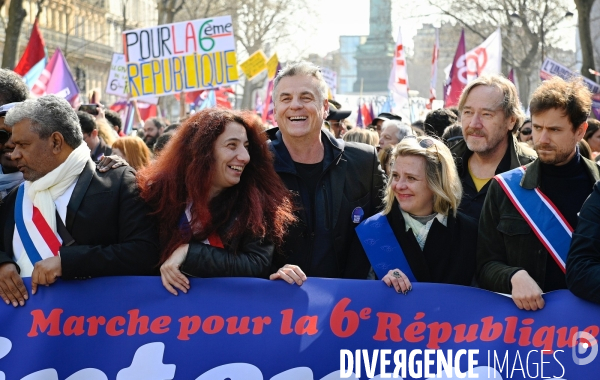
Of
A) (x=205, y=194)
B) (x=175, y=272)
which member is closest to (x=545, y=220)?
(x=205, y=194)

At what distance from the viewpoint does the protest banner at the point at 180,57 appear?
12.5 metres

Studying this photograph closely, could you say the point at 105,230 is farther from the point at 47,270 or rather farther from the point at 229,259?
the point at 229,259

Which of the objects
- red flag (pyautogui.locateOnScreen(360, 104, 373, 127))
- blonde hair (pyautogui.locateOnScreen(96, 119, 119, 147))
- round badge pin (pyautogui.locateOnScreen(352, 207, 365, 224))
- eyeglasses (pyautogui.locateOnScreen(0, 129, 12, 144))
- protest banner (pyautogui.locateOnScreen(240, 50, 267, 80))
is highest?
protest banner (pyautogui.locateOnScreen(240, 50, 267, 80))

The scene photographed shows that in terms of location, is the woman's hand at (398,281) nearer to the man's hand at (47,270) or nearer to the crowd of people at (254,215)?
the crowd of people at (254,215)

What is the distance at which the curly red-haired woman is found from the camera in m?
3.72

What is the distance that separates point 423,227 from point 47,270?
71.0 inches

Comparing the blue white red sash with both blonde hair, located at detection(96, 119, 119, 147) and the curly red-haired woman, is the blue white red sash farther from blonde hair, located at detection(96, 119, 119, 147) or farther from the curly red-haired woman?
blonde hair, located at detection(96, 119, 119, 147)

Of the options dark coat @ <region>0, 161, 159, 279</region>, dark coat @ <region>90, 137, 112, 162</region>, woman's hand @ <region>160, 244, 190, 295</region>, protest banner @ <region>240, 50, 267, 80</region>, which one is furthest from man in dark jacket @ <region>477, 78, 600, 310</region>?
protest banner @ <region>240, 50, 267, 80</region>

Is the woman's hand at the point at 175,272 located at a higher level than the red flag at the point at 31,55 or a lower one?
lower

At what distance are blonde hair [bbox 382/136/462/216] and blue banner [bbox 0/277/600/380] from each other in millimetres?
426

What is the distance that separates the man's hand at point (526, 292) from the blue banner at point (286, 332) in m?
0.06

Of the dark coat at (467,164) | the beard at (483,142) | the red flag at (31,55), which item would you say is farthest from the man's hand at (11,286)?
the red flag at (31,55)

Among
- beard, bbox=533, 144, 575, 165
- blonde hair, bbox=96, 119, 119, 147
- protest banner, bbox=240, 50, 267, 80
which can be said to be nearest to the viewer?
beard, bbox=533, 144, 575, 165

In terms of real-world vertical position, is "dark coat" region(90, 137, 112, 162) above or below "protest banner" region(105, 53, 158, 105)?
below
